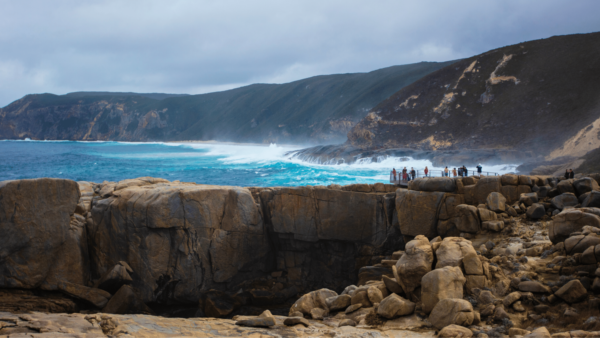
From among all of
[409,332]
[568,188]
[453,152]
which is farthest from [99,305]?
[453,152]

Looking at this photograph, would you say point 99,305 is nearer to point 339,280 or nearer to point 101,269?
point 101,269

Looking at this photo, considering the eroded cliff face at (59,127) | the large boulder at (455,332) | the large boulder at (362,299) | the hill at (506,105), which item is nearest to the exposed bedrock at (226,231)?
the large boulder at (362,299)

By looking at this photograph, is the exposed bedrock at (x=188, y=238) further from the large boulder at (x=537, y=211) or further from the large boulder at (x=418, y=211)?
the large boulder at (x=537, y=211)

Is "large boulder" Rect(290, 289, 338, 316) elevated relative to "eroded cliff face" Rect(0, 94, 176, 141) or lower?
lower

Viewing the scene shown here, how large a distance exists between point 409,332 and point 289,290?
33.6 feet

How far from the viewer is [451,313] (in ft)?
24.2

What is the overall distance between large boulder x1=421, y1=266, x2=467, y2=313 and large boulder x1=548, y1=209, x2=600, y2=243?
3.45 metres

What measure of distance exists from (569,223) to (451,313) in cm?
476

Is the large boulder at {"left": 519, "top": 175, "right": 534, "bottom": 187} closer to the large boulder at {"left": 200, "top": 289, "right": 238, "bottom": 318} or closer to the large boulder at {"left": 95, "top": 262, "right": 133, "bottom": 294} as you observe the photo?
the large boulder at {"left": 200, "top": 289, "right": 238, "bottom": 318}

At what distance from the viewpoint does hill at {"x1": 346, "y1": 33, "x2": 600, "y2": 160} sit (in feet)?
193

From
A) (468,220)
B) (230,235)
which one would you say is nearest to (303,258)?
(230,235)

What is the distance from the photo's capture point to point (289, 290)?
17.1 m

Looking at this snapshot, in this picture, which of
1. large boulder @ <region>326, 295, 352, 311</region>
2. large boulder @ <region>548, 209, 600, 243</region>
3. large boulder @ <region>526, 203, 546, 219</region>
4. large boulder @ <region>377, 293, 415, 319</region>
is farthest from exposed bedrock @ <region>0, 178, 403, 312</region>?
large boulder @ <region>377, 293, 415, 319</region>

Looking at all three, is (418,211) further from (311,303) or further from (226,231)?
(226,231)
